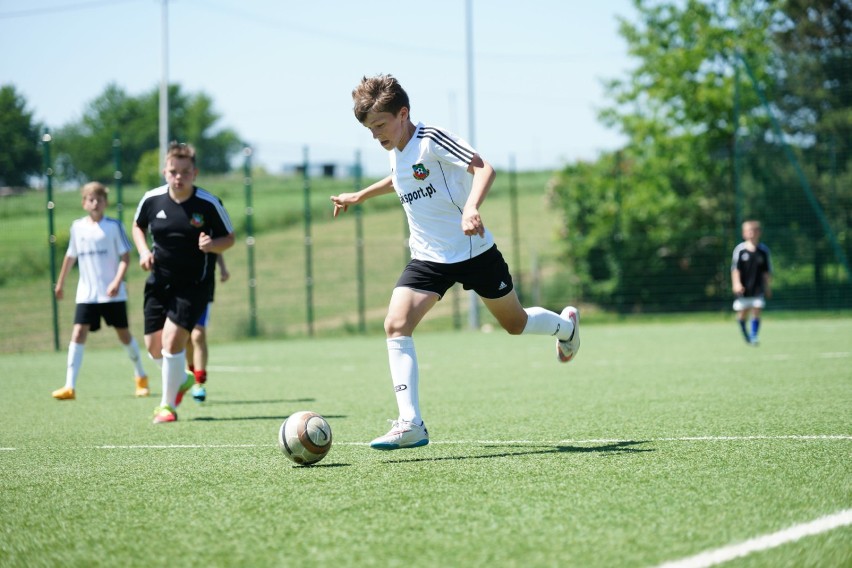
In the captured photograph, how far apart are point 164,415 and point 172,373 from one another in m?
0.32

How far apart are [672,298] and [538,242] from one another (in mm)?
15866

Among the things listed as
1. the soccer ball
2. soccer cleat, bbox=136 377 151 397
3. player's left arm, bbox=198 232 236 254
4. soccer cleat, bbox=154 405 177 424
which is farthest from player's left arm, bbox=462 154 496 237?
soccer cleat, bbox=136 377 151 397

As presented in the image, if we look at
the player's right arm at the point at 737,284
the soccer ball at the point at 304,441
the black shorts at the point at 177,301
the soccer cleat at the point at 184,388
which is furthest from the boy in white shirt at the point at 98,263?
the player's right arm at the point at 737,284

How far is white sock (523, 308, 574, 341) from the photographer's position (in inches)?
259

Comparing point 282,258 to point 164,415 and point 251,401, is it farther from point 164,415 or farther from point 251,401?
point 164,415

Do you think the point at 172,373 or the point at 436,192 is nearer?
the point at 436,192

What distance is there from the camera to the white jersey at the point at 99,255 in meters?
10.4

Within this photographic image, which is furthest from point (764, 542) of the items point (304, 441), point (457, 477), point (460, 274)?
point (460, 274)

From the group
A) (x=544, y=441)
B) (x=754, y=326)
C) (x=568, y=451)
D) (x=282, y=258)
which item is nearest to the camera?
(x=568, y=451)

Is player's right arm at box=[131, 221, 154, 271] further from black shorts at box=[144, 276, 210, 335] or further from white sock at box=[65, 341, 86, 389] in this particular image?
white sock at box=[65, 341, 86, 389]

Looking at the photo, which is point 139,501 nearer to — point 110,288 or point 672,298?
point 110,288

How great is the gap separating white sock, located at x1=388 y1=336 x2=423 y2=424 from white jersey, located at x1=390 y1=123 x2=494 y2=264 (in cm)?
53

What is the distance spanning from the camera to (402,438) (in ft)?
18.1

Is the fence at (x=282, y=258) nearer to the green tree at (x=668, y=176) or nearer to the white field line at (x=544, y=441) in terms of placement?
the green tree at (x=668, y=176)
